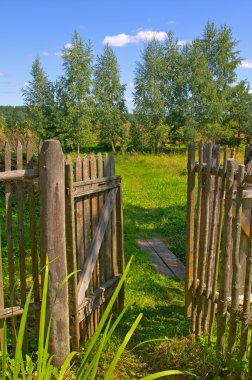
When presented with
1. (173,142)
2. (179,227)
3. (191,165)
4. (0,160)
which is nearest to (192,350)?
(191,165)

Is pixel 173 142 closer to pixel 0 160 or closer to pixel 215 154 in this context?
pixel 0 160

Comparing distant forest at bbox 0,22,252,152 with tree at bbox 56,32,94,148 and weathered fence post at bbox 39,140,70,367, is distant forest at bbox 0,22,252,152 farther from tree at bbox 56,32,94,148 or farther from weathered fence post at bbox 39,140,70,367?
weathered fence post at bbox 39,140,70,367

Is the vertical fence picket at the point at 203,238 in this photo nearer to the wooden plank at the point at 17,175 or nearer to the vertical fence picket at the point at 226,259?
the vertical fence picket at the point at 226,259

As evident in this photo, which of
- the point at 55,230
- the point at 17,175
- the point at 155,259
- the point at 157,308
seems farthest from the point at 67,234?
the point at 155,259

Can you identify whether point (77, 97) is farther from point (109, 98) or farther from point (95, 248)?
point (95, 248)

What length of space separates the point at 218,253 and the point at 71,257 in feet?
5.26

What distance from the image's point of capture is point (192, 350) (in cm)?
370

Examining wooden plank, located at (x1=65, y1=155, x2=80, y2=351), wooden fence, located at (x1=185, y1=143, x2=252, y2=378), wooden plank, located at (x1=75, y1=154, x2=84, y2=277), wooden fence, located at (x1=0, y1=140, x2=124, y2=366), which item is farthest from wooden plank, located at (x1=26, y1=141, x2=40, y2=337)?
wooden fence, located at (x1=185, y1=143, x2=252, y2=378)

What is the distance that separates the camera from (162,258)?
6.92 m

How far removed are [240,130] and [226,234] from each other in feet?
127

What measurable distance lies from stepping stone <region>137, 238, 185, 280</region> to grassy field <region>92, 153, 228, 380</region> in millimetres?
159

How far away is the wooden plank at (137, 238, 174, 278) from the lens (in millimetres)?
6250

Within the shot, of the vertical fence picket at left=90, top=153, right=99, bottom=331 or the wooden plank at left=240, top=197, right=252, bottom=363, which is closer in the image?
the wooden plank at left=240, top=197, right=252, bottom=363

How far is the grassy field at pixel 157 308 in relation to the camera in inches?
140
